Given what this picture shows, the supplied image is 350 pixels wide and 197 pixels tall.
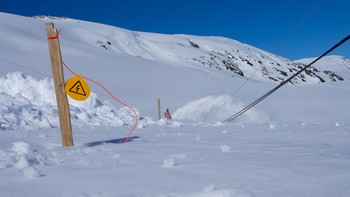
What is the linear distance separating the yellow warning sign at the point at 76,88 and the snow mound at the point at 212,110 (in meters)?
8.09

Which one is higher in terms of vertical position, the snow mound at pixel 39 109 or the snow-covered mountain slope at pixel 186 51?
the snow-covered mountain slope at pixel 186 51

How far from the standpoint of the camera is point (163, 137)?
16.4ft

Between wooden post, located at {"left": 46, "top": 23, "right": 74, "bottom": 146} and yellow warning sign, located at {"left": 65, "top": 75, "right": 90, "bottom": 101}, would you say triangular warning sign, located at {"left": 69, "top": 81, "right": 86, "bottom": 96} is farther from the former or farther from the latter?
wooden post, located at {"left": 46, "top": 23, "right": 74, "bottom": 146}

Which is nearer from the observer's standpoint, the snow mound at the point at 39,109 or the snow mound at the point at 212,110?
the snow mound at the point at 39,109

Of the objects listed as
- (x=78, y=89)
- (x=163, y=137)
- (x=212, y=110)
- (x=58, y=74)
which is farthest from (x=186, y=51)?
(x=58, y=74)

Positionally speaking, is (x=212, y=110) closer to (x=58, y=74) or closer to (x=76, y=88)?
(x=76, y=88)

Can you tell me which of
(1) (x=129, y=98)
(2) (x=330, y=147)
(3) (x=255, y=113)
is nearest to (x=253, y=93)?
(3) (x=255, y=113)

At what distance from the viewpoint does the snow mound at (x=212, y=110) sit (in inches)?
467

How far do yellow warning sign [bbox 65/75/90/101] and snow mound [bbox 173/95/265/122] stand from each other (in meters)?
8.09

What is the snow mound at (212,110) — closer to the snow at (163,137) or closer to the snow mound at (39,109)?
the snow at (163,137)

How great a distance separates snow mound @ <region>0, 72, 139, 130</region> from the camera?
664 cm

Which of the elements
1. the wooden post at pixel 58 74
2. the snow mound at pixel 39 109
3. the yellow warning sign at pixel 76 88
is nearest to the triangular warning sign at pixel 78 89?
the yellow warning sign at pixel 76 88

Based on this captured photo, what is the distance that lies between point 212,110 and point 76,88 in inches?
352

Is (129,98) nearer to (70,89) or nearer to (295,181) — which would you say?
(70,89)
